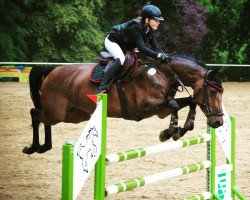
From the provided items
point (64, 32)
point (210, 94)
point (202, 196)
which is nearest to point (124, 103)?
point (210, 94)

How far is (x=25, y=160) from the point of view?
7859 mm

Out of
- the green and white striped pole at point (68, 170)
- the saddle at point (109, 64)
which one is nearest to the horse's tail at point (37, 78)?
the saddle at point (109, 64)

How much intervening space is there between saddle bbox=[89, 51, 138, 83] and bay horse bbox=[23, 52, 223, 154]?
0.07 metres

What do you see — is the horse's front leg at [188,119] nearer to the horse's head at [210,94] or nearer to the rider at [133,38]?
the horse's head at [210,94]

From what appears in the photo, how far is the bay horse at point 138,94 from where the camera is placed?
5535 mm

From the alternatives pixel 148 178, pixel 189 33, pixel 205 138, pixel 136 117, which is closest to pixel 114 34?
pixel 136 117

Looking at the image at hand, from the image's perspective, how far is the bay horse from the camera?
554 cm

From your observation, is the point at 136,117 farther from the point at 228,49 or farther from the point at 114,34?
the point at 228,49

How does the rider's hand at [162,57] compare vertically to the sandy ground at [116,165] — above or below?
above

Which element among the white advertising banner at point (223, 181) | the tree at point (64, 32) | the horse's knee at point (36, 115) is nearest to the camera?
the white advertising banner at point (223, 181)

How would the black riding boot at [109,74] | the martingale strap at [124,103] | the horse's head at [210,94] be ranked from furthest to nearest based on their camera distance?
the martingale strap at [124,103] < the black riding boot at [109,74] < the horse's head at [210,94]

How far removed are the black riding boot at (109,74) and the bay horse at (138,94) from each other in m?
0.18

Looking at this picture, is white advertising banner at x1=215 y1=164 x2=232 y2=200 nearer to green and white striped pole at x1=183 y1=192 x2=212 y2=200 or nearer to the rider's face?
green and white striped pole at x1=183 y1=192 x2=212 y2=200

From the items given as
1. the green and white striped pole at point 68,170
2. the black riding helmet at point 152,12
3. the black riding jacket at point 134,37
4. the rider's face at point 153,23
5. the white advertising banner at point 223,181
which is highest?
the black riding helmet at point 152,12
